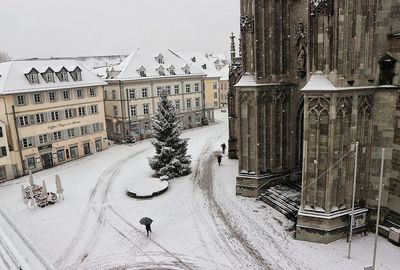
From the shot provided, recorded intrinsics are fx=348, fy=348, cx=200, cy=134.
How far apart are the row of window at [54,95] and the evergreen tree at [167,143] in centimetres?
1282

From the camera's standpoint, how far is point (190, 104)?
51.3m

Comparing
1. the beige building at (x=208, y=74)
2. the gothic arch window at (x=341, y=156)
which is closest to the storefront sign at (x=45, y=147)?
the gothic arch window at (x=341, y=156)

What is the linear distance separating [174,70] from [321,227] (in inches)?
1437

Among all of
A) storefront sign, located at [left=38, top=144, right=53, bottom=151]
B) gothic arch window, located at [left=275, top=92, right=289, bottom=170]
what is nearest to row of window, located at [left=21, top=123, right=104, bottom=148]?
storefront sign, located at [left=38, top=144, right=53, bottom=151]

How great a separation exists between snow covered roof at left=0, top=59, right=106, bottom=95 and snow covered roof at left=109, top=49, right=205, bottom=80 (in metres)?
6.07

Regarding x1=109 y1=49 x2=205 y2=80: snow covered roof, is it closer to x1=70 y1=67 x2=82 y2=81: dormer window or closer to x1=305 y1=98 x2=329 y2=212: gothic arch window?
x1=70 y1=67 x2=82 y2=81: dormer window

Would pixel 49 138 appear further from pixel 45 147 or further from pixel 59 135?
pixel 59 135

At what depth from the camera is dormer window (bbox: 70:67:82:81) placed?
37281 mm

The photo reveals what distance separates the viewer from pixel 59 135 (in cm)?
3575

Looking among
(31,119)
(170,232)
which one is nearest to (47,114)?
(31,119)

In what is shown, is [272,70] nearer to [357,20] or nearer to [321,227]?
[357,20]

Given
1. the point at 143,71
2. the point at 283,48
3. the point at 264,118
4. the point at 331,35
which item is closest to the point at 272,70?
the point at 283,48

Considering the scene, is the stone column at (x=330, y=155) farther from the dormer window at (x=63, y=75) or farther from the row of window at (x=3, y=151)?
the dormer window at (x=63, y=75)

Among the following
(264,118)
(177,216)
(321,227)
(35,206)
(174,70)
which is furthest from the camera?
(174,70)
